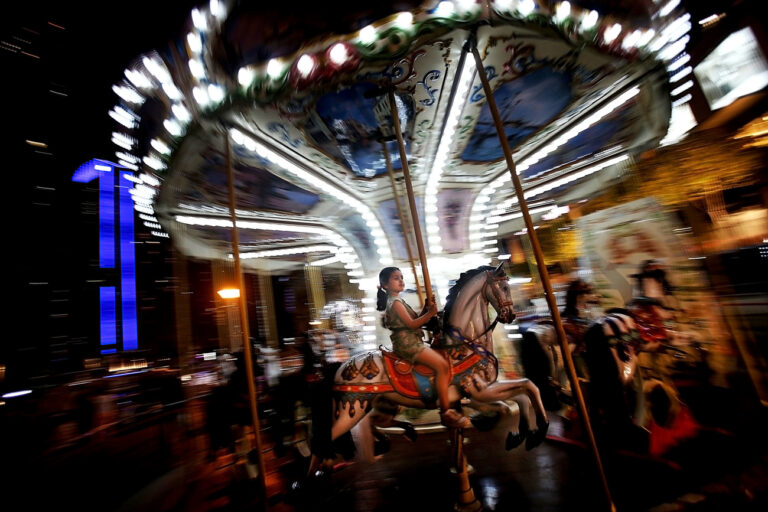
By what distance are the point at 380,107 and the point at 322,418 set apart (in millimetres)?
2723

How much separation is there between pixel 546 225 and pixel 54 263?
14.8m

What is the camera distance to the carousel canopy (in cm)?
209

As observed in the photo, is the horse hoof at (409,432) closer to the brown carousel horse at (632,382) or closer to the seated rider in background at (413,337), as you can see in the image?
the seated rider in background at (413,337)

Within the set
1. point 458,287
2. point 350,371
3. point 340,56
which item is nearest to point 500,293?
point 458,287

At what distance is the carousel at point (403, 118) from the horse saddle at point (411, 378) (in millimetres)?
41

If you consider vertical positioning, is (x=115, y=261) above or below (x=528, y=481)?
above

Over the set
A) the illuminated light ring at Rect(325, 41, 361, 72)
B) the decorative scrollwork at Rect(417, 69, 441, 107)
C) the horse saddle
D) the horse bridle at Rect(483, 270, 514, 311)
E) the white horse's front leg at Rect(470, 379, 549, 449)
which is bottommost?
the white horse's front leg at Rect(470, 379, 549, 449)

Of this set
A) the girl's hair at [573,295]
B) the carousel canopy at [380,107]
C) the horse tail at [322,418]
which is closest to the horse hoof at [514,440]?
the horse tail at [322,418]

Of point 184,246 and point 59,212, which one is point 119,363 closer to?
point 59,212

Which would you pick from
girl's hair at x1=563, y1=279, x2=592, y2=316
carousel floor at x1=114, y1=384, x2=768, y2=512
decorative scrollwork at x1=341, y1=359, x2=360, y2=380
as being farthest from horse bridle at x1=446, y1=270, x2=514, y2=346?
girl's hair at x1=563, y1=279, x2=592, y2=316

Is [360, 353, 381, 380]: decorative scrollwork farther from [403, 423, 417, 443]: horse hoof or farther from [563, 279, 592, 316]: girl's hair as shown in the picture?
[563, 279, 592, 316]: girl's hair

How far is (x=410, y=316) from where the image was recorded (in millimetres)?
2553

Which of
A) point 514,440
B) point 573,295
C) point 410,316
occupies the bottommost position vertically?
point 514,440

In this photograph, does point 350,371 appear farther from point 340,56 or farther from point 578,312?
point 578,312
